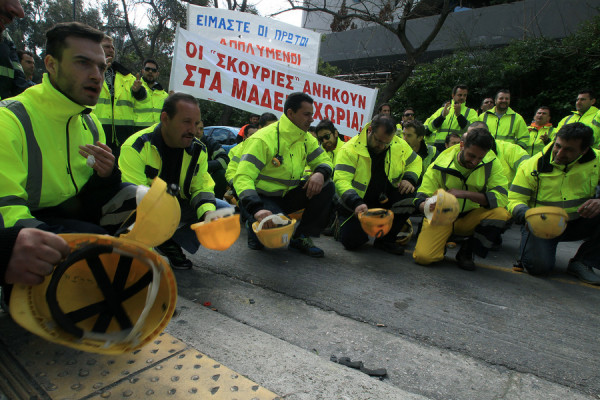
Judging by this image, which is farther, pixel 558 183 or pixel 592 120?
pixel 592 120

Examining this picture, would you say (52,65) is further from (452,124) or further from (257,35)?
(452,124)

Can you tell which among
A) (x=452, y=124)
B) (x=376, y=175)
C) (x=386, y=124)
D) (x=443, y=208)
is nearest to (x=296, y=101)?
(x=386, y=124)

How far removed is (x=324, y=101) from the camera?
6145 millimetres

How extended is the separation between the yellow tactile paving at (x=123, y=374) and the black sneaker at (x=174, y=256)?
4.78 ft

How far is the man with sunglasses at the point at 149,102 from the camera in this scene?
518 cm

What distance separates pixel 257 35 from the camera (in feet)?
21.1

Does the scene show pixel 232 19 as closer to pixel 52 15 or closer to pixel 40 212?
pixel 40 212

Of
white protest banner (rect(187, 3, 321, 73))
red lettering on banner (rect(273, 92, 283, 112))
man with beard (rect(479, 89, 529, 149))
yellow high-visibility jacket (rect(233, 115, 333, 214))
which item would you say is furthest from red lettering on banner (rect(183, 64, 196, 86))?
man with beard (rect(479, 89, 529, 149))

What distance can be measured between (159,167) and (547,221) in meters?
3.17

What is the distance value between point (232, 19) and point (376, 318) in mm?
5486

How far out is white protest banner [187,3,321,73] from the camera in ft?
19.9

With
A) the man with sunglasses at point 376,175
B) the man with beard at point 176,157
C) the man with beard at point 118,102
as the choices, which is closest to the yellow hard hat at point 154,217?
the man with beard at point 176,157

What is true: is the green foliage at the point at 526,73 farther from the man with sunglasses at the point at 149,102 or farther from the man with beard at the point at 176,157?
the man with beard at the point at 176,157

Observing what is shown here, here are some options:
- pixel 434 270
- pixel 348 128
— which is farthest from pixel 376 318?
pixel 348 128
